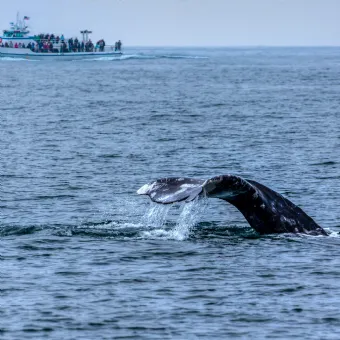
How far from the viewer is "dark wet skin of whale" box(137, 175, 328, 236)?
39.8ft

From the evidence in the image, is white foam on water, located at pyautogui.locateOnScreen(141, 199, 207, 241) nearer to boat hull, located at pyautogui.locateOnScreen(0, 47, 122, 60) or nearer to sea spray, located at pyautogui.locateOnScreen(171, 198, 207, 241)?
sea spray, located at pyautogui.locateOnScreen(171, 198, 207, 241)

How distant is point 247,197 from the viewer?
519 inches

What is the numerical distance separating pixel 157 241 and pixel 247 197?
2.65 meters

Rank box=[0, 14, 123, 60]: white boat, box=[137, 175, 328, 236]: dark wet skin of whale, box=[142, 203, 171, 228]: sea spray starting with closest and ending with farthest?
1. box=[137, 175, 328, 236]: dark wet skin of whale
2. box=[142, 203, 171, 228]: sea spray
3. box=[0, 14, 123, 60]: white boat

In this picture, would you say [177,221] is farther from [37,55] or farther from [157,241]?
[37,55]

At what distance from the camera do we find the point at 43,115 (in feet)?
152

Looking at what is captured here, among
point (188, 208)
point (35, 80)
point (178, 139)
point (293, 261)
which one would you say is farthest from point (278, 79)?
point (293, 261)

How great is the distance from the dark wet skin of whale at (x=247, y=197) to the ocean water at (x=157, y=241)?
1.14 feet

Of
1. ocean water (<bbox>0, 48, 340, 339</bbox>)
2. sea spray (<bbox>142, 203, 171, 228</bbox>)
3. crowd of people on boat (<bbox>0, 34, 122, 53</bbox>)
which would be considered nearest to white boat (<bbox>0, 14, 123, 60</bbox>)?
crowd of people on boat (<bbox>0, 34, 122, 53</bbox>)

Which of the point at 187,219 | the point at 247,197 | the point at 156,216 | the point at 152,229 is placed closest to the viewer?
the point at 247,197

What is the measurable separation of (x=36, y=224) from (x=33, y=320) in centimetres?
579

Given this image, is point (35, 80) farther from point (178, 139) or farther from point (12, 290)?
point (12, 290)

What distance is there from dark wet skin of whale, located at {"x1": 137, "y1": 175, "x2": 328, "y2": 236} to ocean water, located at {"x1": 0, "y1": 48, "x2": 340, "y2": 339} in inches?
13.7

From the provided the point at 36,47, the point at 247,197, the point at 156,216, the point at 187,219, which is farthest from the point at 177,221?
the point at 36,47
